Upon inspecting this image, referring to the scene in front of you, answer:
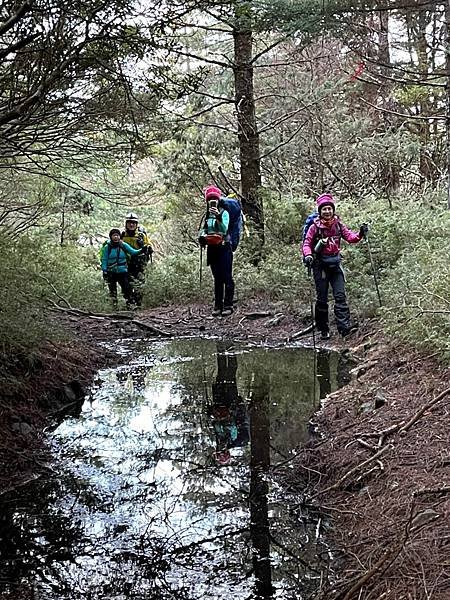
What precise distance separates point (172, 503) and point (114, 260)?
9153mm

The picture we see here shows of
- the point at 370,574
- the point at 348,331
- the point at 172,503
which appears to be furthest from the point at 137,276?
the point at 370,574

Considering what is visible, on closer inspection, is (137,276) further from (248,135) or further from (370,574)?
(370,574)

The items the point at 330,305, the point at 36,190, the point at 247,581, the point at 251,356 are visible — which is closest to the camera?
the point at 247,581

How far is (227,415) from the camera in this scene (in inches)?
267

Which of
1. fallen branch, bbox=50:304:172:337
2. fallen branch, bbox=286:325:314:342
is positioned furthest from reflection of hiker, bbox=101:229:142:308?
fallen branch, bbox=286:325:314:342

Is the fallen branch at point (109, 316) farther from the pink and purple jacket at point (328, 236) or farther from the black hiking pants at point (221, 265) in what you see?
the pink and purple jacket at point (328, 236)

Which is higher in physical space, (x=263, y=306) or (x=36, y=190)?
(x=36, y=190)

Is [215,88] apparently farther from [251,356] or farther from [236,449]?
[236,449]

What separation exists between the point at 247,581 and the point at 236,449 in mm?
2111

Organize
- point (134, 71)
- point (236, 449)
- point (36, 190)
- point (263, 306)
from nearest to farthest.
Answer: point (236, 449), point (134, 71), point (263, 306), point (36, 190)

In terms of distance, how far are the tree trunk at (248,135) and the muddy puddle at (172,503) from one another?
7.69m

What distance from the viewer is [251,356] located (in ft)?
31.4

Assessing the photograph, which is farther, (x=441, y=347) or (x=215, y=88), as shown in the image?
(x=215, y=88)

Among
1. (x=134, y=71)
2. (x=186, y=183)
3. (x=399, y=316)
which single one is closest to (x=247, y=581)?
(x=399, y=316)
